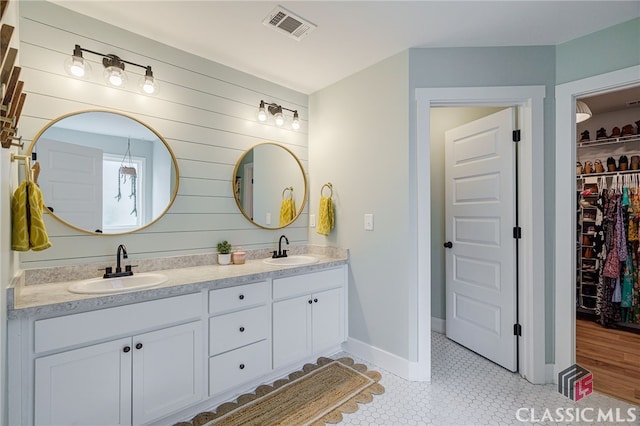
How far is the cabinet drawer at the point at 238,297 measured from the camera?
6.37ft

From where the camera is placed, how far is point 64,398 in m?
1.45

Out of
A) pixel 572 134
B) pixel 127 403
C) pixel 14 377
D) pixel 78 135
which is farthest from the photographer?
pixel 572 134

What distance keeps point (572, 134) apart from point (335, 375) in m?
2.51

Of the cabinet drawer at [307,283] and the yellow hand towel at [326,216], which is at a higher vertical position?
the yellow hand towel at [326,216]

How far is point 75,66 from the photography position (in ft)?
6.02

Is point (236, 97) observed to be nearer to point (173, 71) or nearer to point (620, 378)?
point (173, 71)

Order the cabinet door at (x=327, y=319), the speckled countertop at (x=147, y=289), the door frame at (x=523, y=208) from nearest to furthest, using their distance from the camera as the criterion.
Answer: the speckled countertop at (x=147, y=289) < the door frame at (x=523, y=208) < the cabinet door at (x=327, y=319)

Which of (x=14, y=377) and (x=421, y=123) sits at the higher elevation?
(x=421, y=123)

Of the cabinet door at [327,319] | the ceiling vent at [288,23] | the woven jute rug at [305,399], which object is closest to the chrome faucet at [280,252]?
the cabinet door at [327,319]

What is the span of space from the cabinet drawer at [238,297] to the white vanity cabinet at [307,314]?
0.36ft

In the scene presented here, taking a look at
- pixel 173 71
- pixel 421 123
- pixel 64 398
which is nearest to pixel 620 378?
pixel 421 123

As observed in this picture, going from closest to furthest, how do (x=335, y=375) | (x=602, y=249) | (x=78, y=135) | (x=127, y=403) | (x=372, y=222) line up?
(x=127, y=403) → (x=78, y=135) → (x=335, y=375) → (x=372, y=222) → (x=602, y=249)

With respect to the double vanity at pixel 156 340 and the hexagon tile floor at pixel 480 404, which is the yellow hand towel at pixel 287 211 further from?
the hexagon tile floor at pixel 480 404

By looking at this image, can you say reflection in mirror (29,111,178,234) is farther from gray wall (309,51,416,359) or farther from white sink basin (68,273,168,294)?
gray wall (309,51,416,359)
